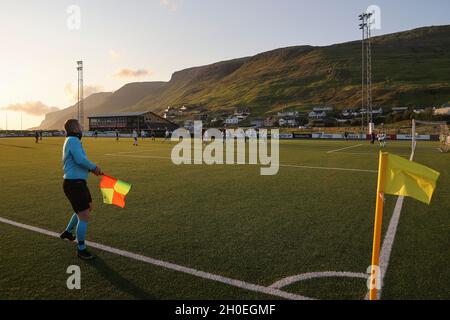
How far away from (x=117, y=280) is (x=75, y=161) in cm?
197

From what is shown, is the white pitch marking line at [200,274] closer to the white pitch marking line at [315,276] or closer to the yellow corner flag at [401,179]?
the white pitch marking line at [315,276]

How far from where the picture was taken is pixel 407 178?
11.3ft

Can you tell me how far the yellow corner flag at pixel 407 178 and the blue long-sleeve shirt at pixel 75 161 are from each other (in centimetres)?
421

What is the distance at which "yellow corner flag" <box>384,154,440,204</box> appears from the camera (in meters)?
3.32

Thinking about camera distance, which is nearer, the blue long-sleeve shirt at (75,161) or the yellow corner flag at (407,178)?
the yellow corner flag at (407,178)

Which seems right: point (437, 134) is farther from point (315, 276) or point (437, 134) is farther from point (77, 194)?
point (77, 194)

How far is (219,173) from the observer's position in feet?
49.3

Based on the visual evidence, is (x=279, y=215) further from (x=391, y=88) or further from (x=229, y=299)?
(x=391, y=88)

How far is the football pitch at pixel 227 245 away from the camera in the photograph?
4.19 meters

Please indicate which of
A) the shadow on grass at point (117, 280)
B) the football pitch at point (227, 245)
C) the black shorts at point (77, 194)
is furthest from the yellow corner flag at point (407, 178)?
the black shorts at point (77, 194)

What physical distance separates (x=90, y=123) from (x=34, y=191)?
114 metres

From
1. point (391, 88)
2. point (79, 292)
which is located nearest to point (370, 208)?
point (79, 292)

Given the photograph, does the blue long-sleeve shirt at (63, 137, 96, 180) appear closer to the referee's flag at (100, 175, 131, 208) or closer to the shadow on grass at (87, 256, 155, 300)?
the referee's flag at (100, 175, 131, 208)

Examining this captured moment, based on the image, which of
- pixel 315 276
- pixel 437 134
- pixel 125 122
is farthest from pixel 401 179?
pixel 125 122
